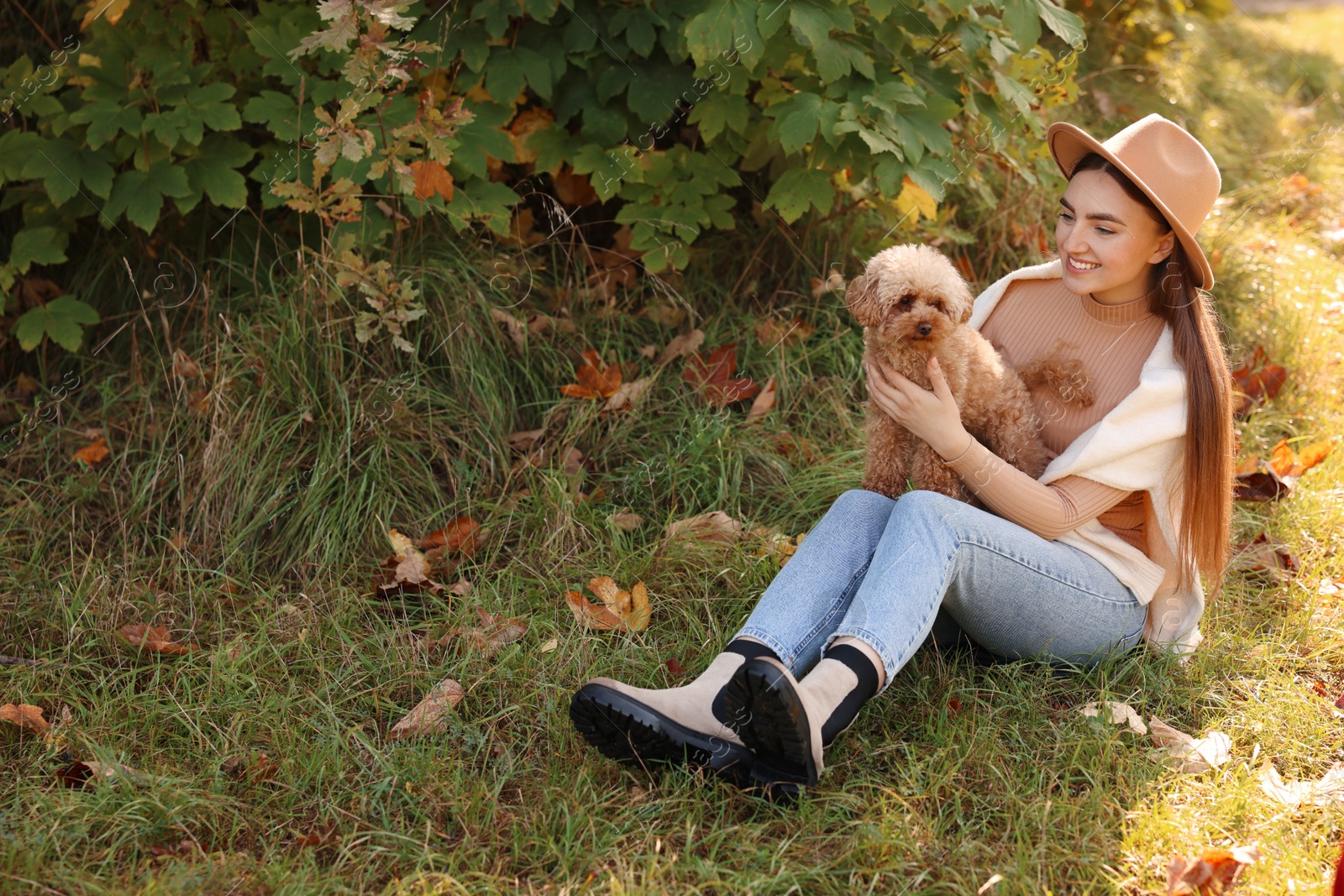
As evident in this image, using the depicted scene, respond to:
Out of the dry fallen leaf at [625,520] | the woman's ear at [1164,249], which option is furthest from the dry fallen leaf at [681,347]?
the woman's ear at [1164,249]

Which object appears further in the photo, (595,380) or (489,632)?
(595,380)

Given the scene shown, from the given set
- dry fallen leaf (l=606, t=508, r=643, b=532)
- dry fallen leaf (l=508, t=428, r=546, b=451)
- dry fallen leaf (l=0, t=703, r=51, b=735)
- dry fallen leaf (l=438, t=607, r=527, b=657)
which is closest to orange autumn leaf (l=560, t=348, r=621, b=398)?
dry fallen leaf (l=508, t=428, r=546, b=451)

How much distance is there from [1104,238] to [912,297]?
45 cm

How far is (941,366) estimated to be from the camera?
2498mm

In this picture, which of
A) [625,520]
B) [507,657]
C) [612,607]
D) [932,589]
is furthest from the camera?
Answer: [625,520]

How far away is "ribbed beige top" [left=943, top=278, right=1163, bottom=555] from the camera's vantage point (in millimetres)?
2395

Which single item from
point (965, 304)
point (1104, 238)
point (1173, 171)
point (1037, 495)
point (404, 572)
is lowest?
point (404, 572)

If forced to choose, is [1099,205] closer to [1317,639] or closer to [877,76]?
[877,76]

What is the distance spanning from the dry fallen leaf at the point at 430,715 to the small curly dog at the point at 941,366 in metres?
1.19

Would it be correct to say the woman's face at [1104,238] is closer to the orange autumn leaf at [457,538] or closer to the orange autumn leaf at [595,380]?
the orange autumn leaf at [595,380]

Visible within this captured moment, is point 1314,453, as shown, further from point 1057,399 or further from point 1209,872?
point 1209,872

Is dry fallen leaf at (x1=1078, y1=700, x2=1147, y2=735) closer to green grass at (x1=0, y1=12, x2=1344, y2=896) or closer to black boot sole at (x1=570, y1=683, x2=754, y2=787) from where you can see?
green grass at (x1=0, y1=12, x2=1344, y2=896)

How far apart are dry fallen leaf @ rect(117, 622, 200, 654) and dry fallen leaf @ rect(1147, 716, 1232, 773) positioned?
2337 mm

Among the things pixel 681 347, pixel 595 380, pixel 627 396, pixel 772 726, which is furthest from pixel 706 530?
pixel 772 726
